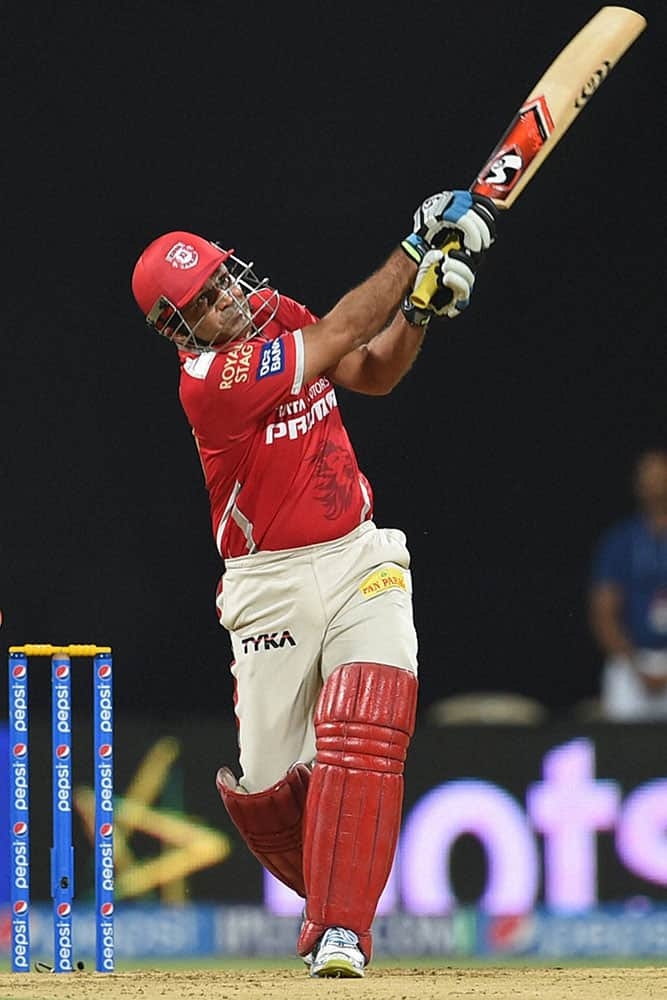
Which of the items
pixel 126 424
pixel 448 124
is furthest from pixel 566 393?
pixel 126 424

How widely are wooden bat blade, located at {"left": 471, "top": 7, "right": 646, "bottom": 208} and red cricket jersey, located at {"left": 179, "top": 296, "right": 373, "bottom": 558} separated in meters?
0.63

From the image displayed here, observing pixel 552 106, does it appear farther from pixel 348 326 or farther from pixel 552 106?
pixel 348 326

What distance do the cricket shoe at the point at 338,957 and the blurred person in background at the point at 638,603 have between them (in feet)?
10.0

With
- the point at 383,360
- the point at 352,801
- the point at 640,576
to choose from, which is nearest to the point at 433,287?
the point at 383,360

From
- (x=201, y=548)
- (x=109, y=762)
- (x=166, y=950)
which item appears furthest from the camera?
(x=201, y=548)

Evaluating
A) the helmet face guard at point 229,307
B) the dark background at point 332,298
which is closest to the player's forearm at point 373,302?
the helmet face guard at point 229,307

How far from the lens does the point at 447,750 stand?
6445 mm

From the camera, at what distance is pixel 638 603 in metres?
7.37

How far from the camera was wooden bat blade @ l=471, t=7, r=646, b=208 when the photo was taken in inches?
184

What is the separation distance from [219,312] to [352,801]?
1122 mm

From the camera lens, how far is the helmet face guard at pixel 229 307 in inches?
178

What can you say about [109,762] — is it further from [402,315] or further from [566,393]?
[566,393]

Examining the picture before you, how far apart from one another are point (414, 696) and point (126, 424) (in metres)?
3.58

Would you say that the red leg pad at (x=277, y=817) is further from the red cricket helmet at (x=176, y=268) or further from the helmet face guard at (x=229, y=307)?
the red cricket helmet at (x=176, y=268)
